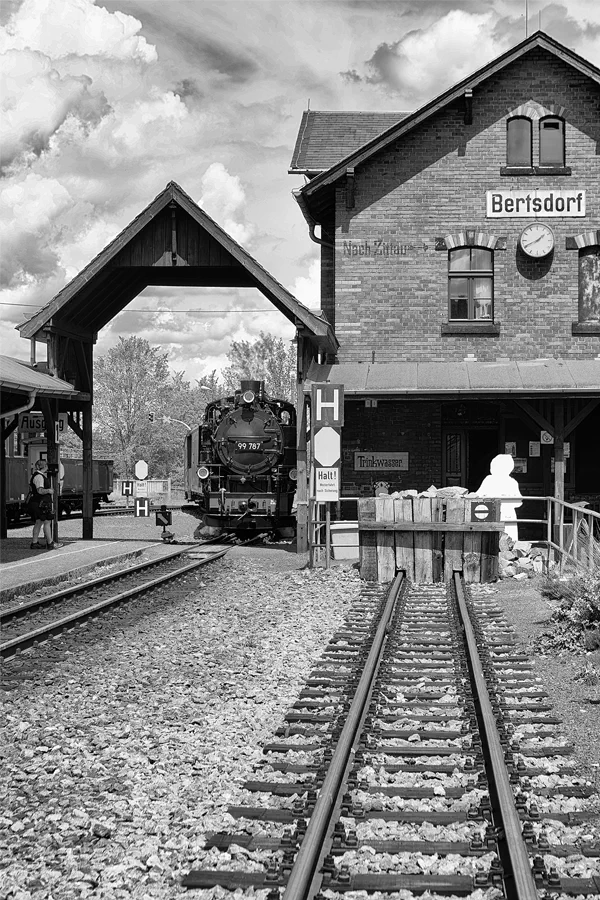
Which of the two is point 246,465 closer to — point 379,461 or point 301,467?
point 379,461

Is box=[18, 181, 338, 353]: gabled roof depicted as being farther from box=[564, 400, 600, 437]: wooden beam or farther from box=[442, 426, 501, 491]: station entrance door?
box=[564, 400, 600, 437]: wooden beam

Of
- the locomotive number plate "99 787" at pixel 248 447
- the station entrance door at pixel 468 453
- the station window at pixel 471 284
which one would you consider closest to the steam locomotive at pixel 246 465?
the locomotive number plate "99 787" at pixel 248 447

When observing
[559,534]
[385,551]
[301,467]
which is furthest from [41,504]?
[559,534]

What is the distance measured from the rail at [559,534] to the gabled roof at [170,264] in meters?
3.52

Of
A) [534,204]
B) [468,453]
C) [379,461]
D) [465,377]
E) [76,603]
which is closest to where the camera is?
[76,603]

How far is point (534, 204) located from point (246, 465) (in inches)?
331

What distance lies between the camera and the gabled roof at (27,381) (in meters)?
14.4

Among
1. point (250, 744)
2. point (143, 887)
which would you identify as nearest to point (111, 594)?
point (250, 744)

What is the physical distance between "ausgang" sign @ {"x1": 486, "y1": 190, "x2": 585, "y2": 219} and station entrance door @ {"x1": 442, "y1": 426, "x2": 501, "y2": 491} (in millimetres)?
4529

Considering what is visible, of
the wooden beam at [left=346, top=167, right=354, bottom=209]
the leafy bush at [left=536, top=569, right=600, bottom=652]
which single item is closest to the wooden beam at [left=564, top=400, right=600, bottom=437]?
the wooden beam at [left=346, top=167, right=354, bottom=209]

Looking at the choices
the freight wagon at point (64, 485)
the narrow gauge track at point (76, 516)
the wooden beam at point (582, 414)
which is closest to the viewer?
the wooden beam at point (582, 414)

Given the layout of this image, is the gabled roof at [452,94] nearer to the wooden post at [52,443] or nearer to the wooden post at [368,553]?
the wooden post at [52,443]

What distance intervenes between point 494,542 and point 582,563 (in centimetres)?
198

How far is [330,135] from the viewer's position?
A: 22.8m
